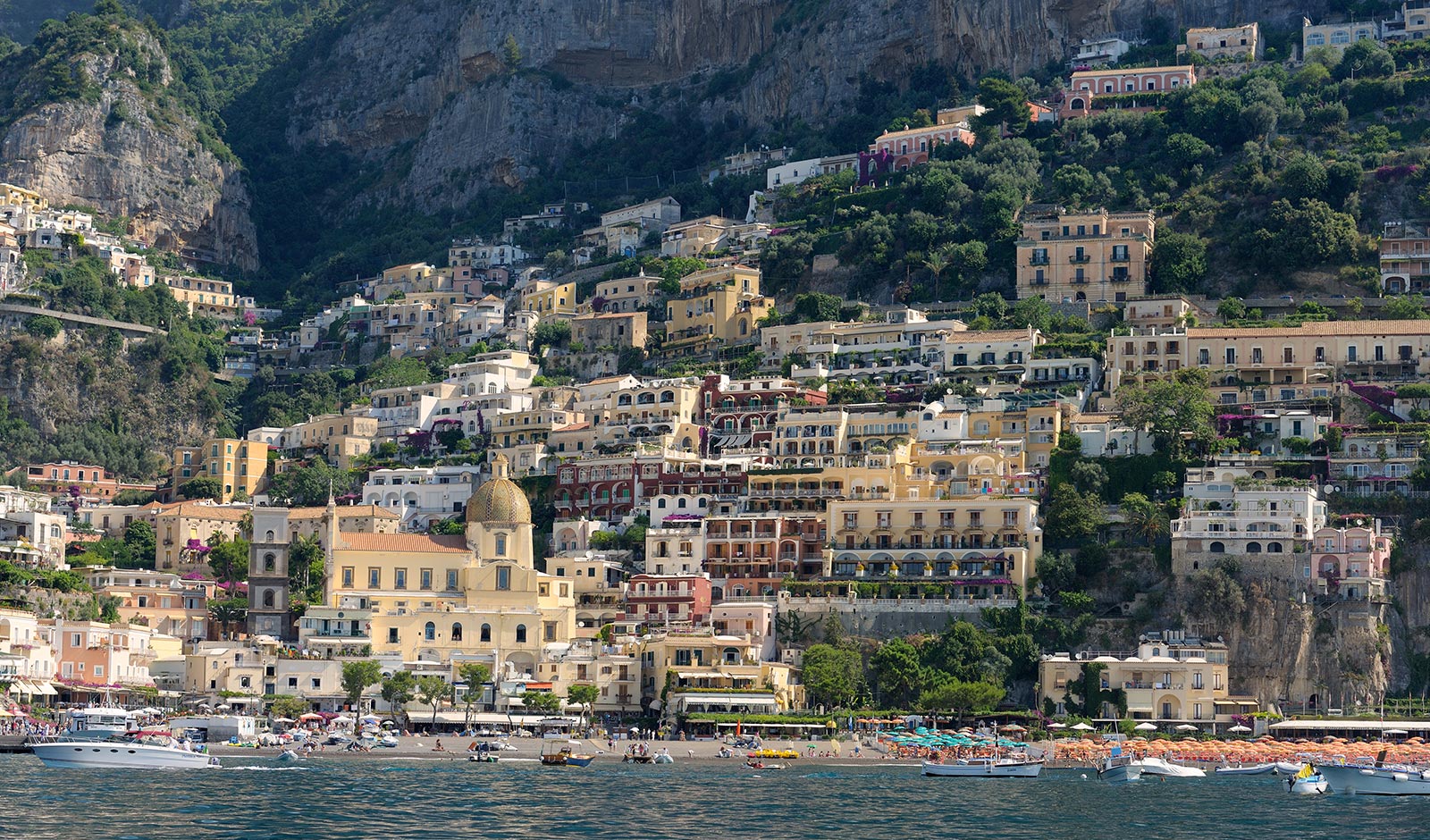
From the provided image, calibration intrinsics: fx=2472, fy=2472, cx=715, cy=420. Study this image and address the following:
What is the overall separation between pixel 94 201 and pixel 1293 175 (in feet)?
299

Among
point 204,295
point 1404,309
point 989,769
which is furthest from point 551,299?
point 989,769

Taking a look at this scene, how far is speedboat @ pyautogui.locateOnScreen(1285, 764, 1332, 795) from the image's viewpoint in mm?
89312

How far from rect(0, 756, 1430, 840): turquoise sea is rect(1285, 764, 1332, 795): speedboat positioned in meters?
0.74

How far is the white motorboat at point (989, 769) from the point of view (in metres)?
94.1

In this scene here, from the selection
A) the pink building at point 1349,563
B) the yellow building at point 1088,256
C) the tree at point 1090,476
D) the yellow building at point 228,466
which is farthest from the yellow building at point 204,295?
the pink building at point 1349,563

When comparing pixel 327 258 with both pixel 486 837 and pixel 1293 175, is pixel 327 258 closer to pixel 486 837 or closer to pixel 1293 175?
pixel 1293 175

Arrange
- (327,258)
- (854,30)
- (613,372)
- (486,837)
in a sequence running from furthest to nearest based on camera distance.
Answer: (327,258) → (854,30) → (613,372) → (486,837)

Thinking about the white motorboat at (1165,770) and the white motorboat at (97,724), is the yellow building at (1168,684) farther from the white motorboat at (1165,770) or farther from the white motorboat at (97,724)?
the white motorboat at (97,724)

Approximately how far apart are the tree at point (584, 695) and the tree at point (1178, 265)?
156 ft

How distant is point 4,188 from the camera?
175750 millimetres

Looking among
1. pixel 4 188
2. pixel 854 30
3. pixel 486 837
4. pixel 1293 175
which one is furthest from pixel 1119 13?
pixel 486 837

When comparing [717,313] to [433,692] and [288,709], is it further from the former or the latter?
[288,709]

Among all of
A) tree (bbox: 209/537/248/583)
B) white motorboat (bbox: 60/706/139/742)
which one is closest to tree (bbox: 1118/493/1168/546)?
white motorboat (bbox: 60/706/139/742)

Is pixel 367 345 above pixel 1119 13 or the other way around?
the other way around
